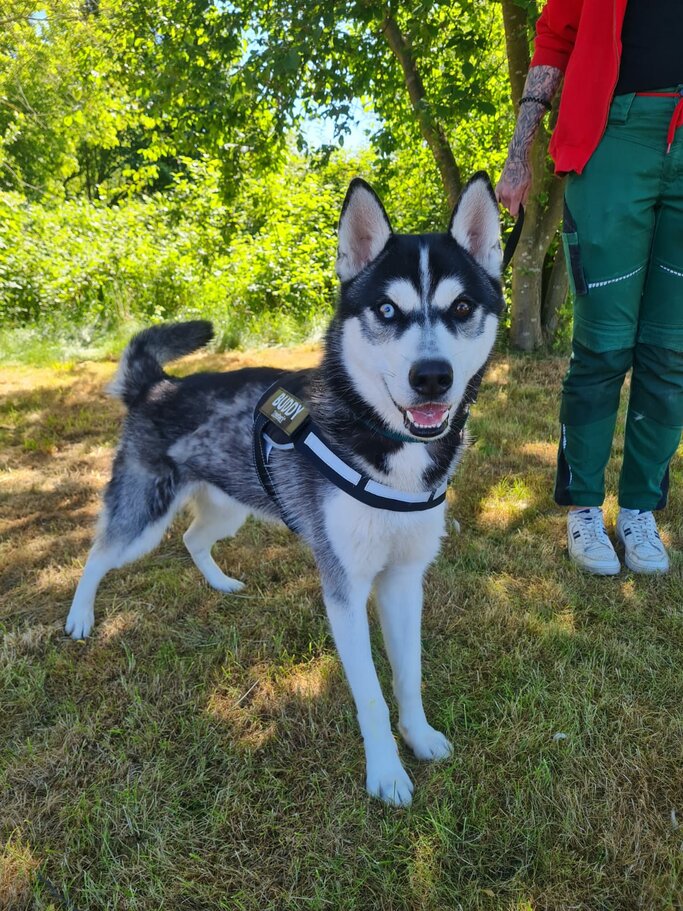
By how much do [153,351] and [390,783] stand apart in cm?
210

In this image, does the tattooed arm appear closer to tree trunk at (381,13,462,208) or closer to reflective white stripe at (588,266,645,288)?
reflective white stripe at (588,266,645,288)

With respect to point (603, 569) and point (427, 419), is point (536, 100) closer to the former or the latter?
point (427, 419)

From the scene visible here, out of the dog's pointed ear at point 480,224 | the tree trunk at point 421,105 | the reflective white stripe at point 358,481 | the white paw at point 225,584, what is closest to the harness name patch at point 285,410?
the reflective white stripe at point 358,481

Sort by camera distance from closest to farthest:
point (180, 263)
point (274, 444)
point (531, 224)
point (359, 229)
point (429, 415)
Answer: point (429, 415) < point (359, 229) < point (274, 444) < point (531, 224) < point (180, 263)

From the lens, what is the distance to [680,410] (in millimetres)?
2893

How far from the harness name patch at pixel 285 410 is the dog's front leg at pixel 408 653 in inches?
24.1

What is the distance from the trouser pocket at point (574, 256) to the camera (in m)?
2.71

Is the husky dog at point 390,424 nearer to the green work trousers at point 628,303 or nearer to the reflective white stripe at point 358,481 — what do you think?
the reflective white stripe at point 358,481

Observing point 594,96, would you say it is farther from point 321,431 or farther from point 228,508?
point 228,508

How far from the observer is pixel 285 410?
7.16ft

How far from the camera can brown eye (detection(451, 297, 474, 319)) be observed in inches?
74.4

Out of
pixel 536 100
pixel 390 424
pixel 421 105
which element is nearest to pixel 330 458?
pixel 390 424

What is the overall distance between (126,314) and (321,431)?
7884 millimetres

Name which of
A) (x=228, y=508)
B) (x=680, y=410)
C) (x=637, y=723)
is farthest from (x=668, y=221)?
(x=228, y=508)
